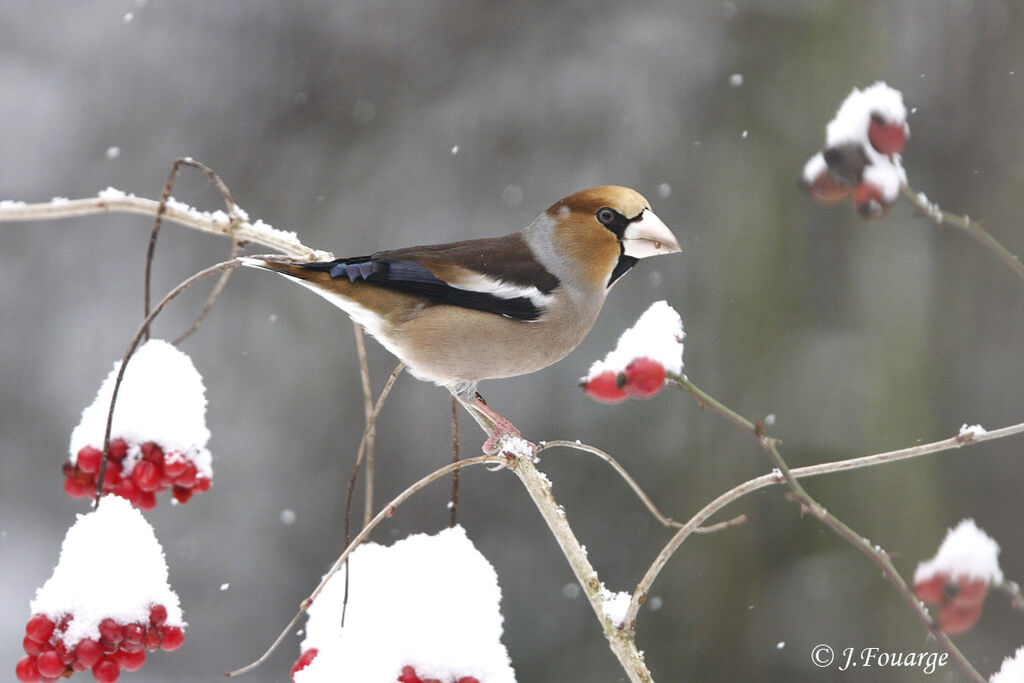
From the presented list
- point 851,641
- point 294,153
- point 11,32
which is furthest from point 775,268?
point 11,32

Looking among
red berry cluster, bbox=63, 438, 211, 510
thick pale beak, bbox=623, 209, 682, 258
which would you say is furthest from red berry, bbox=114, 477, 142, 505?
thick pale beak, bbox=623, 209, 682, 258

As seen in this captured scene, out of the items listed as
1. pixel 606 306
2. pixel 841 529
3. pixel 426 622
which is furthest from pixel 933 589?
pixel 606 306

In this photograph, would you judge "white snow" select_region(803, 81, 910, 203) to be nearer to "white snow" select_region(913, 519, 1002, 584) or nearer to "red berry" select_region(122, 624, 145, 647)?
"white snow" select_region(913, 519, 1002, 584)

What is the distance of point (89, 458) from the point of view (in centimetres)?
164

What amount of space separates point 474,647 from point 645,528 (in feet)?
11.3

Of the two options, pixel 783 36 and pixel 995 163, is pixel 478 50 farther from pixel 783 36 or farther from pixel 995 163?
pixel 995 163

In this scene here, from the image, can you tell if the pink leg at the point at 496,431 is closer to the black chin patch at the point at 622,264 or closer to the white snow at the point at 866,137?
the black chin patch at the point at 622,264

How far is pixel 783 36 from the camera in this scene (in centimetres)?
438

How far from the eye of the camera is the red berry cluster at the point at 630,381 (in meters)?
1.04

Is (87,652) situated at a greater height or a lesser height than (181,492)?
lesser

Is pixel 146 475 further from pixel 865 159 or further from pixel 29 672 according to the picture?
pixel 865 159

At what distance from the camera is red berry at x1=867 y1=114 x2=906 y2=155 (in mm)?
864

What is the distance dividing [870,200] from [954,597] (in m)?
0.36

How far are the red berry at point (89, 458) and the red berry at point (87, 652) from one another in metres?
0.38
